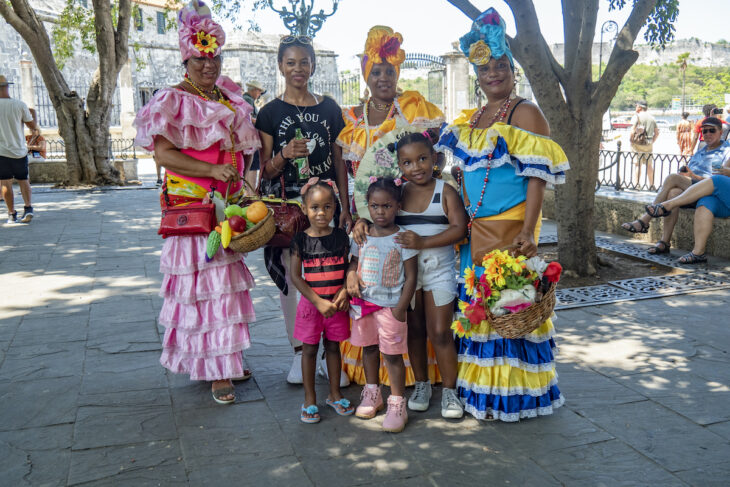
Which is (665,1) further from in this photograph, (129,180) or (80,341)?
(129,180)

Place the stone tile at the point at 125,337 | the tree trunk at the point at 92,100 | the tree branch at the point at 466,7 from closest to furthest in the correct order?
the stone tile at the point at 125,337 < the tree branch at the point at 466,7 < the tree trunk at the point at 92,100

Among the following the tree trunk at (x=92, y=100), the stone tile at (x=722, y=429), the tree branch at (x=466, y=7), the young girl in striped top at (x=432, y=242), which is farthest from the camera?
the tree trunk at (x=92, y=100)

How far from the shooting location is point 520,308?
319cm

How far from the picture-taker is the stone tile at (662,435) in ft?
10.1

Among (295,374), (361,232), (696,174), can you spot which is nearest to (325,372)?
(295,374)

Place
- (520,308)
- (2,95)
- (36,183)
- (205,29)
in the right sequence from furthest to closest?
(36,183) < (2,95) < (205,29) < (520,308)

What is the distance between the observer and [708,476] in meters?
2.91

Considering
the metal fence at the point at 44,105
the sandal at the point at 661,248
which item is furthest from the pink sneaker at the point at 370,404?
the metal fence at the point at 44,105

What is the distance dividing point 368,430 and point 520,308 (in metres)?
1.05

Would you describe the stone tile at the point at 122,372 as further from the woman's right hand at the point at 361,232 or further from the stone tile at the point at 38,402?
the woman's right hand at the point at 361,232

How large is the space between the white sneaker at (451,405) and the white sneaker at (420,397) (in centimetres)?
10

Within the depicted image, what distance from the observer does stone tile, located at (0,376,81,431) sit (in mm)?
3576

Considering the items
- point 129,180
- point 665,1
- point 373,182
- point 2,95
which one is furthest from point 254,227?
point 129,180

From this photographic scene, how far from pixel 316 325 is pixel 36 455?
5.03ft
